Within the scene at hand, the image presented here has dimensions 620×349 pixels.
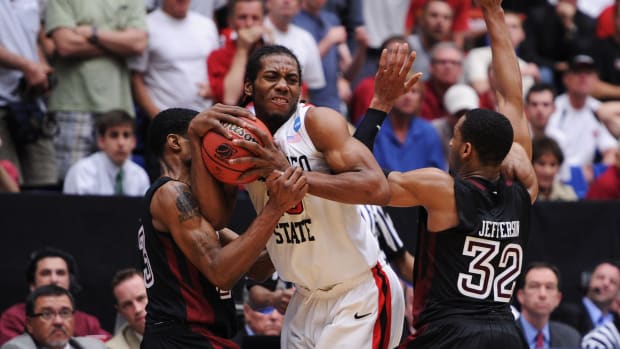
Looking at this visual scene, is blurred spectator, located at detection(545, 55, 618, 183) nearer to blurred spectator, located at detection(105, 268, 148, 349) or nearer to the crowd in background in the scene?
the crowd in background

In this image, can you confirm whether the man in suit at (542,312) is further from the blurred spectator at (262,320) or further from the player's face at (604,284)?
the blurred spectator at (262,320)

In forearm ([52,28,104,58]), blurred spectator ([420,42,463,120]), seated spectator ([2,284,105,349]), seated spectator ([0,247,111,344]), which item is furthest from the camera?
blurred spectator ([420,42,463,120])

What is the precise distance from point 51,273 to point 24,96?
71.8 inches

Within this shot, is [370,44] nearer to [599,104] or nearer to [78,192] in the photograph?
[599,104]

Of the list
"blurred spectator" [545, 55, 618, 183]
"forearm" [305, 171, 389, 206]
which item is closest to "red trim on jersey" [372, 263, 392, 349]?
"forearm" [305, 171, 389, 206]

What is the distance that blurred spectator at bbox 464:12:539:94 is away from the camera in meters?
13.0

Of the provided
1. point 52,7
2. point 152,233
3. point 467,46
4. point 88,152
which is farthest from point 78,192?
point 467,46

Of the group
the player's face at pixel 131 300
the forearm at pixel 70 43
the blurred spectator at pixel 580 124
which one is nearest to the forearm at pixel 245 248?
the player's face at pixel 131 300

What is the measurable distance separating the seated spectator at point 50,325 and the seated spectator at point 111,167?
1747 mm

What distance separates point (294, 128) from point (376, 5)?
7042 millimetres

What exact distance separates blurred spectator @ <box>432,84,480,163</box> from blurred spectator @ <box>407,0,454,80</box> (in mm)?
849

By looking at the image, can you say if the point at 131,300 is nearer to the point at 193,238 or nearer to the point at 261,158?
the point at 193,238

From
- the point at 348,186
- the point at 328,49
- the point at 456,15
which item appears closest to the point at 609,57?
the point at 456,15

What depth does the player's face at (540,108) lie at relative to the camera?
40.7 feet
